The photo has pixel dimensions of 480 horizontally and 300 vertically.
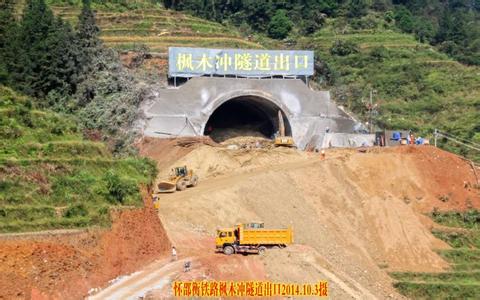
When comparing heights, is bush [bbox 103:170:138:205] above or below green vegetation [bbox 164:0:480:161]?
above

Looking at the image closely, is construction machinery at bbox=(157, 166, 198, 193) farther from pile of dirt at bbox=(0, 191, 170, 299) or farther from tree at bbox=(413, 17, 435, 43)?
tree at bbox=(413, 17, 435, 43)

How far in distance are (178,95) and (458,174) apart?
59.8ft

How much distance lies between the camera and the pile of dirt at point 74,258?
24297 mm

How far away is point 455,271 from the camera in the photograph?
4275 cm

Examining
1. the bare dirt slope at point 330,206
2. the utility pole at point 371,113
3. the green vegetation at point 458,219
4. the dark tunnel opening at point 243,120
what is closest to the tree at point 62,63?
the bare dirt slope at point 330,206

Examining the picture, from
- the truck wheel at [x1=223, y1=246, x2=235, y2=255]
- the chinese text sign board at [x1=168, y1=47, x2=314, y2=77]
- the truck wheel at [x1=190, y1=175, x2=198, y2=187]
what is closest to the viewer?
the truck wheel at [x1=223, y1=246, x2=235, y2=255]

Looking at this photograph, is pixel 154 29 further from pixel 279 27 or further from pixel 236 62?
pixel 279 27

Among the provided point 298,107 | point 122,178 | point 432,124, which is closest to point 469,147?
point 432,124

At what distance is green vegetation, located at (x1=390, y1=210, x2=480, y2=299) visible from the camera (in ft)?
132

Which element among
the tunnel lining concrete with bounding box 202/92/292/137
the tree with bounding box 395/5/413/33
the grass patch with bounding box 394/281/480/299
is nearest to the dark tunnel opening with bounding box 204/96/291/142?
the tunnel lining concrete with bounding box 202/92/292/137

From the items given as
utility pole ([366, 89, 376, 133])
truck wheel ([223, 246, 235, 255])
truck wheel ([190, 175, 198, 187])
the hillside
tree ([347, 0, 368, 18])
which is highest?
the hillside

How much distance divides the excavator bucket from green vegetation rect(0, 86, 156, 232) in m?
12.0

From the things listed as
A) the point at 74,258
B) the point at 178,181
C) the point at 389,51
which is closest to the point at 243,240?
the point at 74,258

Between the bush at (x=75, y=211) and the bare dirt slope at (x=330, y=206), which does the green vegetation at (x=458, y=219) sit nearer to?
the bare dirt slope at (x=330, y=206)
